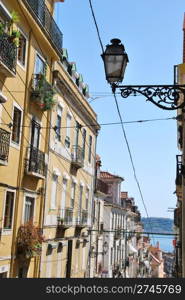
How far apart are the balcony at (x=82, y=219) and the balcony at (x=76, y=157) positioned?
2.88 meters

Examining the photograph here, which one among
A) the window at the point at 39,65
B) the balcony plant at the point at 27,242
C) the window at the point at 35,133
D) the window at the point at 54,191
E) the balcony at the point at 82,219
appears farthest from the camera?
the balcony at the point at 82,219

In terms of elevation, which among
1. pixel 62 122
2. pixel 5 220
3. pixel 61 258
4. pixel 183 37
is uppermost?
pixel 183 37

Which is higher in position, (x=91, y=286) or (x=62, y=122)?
(x=62, y=122)

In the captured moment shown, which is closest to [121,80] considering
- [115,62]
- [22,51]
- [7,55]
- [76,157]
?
[115,62]

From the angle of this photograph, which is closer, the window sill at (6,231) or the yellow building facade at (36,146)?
the window sill at (6,231)

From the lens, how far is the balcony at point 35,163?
15.0m

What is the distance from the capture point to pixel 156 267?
288 ft

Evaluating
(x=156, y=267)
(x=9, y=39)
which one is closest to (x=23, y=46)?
(x=9, y=39)

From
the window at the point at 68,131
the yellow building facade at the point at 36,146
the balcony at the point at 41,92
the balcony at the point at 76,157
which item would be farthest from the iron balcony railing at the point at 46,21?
the balcony at the point at 76,157

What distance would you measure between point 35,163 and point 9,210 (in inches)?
89.2

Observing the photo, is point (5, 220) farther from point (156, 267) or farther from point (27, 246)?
point (156, 267)

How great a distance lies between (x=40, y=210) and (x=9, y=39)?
719 centimetres

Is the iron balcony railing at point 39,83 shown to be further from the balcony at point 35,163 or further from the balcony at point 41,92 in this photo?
the balcony at point 35,163

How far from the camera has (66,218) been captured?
20062mm
